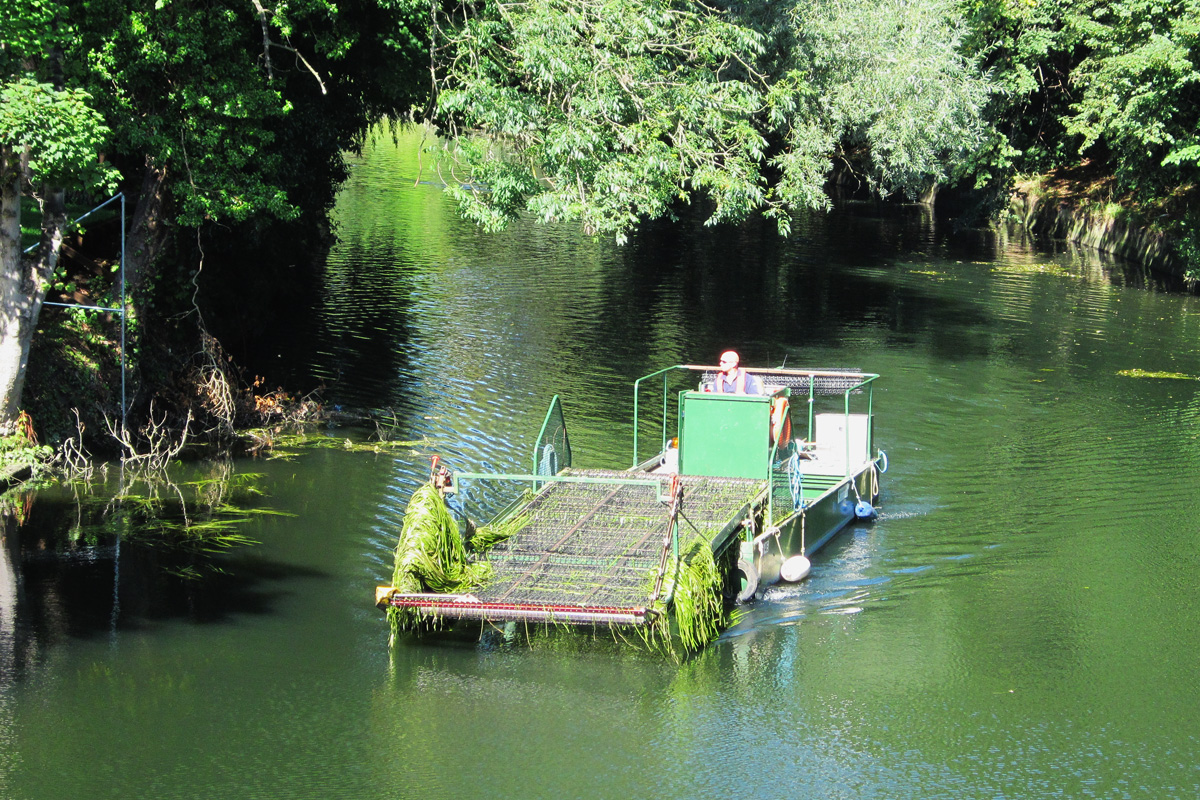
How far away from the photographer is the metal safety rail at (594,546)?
961 cm

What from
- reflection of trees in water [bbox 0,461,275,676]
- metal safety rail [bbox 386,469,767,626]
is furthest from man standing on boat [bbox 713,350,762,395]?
reflection of trees in water [bbox 0,461,275,676]

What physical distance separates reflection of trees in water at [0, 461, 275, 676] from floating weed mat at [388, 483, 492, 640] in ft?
7.01

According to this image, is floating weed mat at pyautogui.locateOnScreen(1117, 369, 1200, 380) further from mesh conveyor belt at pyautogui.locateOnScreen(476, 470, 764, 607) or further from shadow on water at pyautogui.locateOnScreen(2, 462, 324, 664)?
shadow on water at pyautogui.locateOnScreen(2, 462, 324, 664)

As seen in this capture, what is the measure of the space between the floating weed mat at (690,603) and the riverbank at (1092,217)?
90.0 feet

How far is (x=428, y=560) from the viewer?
9875 mm

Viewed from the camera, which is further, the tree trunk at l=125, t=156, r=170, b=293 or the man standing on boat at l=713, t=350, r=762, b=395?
the tree trunk at l=125, t=156, r=170, b=293

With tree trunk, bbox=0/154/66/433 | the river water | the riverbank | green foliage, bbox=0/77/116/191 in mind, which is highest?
the riverbank

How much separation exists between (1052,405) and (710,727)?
1329 cm

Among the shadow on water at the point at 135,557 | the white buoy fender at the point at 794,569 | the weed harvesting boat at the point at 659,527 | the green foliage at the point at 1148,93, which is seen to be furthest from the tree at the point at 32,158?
the green foliage at the point at 1148,93

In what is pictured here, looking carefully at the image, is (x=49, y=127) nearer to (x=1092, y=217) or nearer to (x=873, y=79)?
(x=873, y=79)

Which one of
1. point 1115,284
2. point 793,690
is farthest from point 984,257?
point 793,690

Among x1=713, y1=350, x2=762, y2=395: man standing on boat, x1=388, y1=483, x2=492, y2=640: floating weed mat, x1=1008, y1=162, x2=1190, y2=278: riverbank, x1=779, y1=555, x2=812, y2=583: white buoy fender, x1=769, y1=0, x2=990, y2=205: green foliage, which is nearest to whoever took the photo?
x1=388, y1=483, x2=492, y2=640: floating weed mat

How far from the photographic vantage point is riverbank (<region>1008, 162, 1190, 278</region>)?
120 feet

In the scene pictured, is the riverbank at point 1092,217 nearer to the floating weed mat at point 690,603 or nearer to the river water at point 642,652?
the river water at point 642,652
